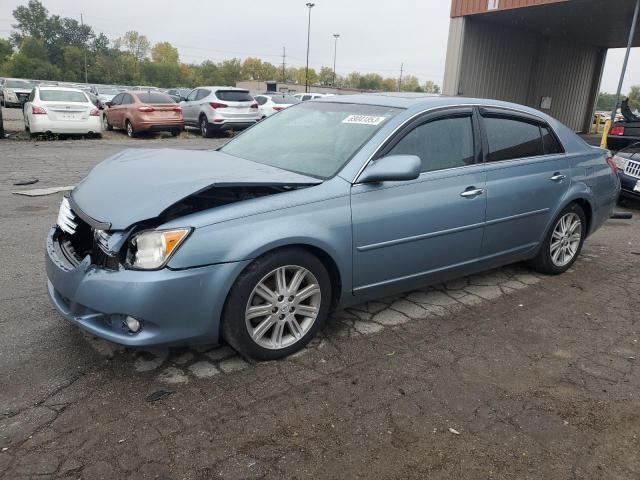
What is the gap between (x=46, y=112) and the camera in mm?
12898

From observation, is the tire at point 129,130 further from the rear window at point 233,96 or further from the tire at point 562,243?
the tire at point 562,243

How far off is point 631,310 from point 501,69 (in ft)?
58.8

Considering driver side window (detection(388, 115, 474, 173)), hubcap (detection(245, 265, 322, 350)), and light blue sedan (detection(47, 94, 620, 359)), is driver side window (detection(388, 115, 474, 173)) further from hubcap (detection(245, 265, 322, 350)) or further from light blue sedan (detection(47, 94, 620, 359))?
hubcap (detection(245, 265, 322, 350))

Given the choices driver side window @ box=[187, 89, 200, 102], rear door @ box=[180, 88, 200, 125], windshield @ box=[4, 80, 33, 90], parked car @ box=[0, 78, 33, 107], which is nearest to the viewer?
rear door @ box=[180, 88, 200, 125]

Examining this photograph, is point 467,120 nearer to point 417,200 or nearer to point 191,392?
point 417,200

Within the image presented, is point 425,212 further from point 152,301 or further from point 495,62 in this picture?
point 495,62

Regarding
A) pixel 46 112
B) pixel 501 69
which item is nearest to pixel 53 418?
pixel 46 112

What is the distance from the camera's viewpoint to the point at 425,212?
3455mm

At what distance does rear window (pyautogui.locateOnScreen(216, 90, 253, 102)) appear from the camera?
54.3 ft

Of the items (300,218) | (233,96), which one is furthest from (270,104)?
(300,218)

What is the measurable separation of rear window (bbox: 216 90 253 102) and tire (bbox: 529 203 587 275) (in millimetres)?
13677

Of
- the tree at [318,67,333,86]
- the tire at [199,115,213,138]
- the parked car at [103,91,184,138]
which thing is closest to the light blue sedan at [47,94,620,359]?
the parked car at [103,91,184,138]

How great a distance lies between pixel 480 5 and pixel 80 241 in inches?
661

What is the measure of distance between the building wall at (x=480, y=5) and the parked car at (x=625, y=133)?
6322 millimetres
